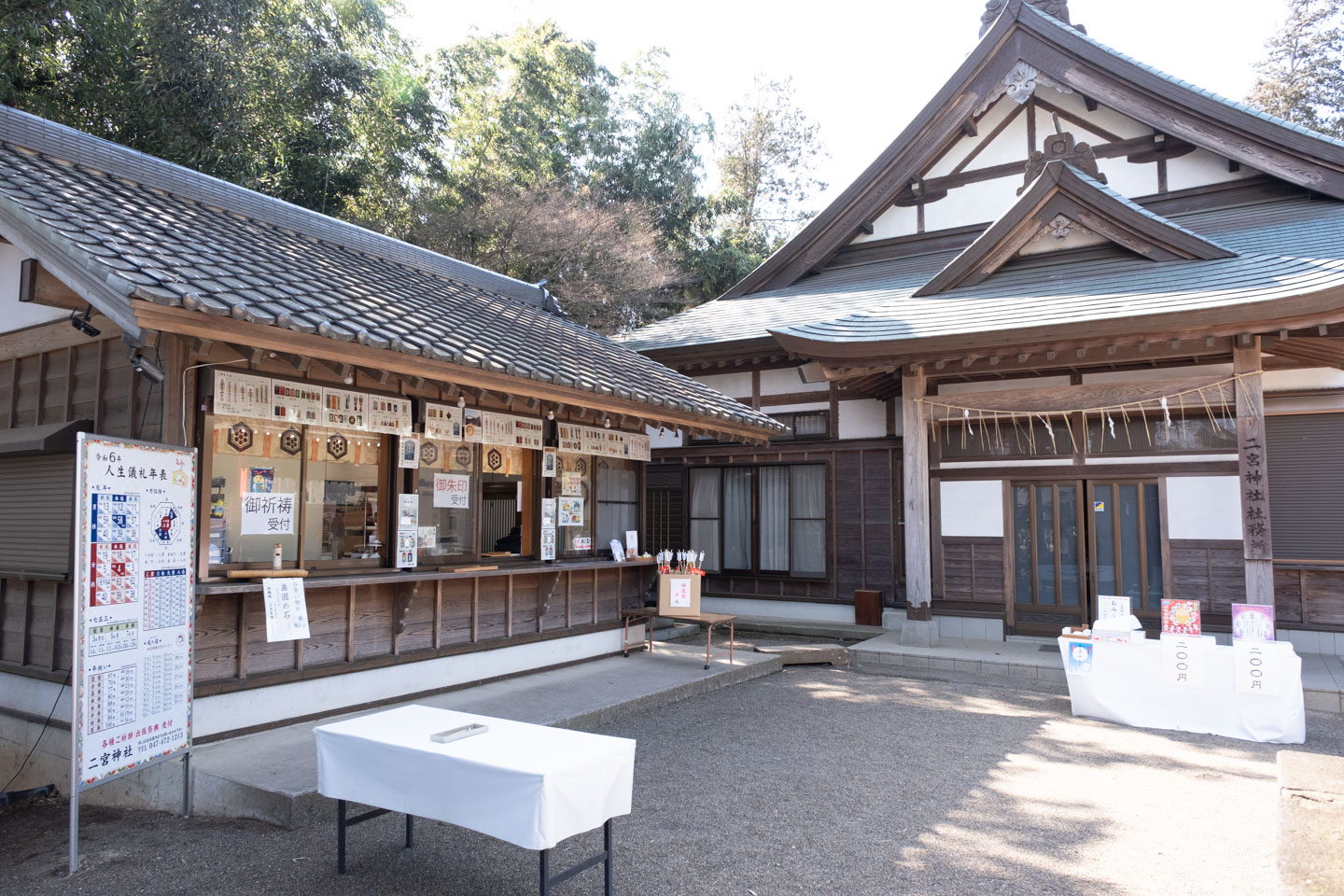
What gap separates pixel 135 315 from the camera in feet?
13.9

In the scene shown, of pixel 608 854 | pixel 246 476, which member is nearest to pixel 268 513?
pixel 246 476

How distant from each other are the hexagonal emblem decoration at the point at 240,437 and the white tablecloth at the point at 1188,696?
22.8 ft

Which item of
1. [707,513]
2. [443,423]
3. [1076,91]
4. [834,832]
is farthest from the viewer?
[707,513]

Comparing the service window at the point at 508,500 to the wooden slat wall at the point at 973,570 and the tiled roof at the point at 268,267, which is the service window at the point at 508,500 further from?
the wooden slat wall at the point at 973,570

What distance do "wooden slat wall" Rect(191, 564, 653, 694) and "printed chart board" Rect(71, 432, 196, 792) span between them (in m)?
0.62

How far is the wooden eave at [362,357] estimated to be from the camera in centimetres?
440

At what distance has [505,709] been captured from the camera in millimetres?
6539

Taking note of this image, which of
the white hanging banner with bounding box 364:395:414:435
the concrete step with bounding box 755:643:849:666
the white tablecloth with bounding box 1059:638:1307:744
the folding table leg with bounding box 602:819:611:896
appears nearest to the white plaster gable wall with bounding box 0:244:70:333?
the white hanging banner with bounding box 364:395:414:435

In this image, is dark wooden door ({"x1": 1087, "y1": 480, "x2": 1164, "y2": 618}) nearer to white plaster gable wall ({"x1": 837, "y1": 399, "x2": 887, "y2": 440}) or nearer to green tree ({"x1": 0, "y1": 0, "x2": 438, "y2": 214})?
white plaster gable wall ({"x1": 837, "y1": 399, "x2": 887, "y2": 440})

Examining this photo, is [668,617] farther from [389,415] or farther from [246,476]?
[246,476]

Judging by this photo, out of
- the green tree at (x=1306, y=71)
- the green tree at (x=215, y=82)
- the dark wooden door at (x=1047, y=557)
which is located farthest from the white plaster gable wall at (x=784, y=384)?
the green tree at (x=1306, y=71)

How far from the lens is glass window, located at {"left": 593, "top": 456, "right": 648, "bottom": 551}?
919 cm

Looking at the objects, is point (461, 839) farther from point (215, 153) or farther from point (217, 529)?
point (215, 153)

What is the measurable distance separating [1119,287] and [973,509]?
313cm
